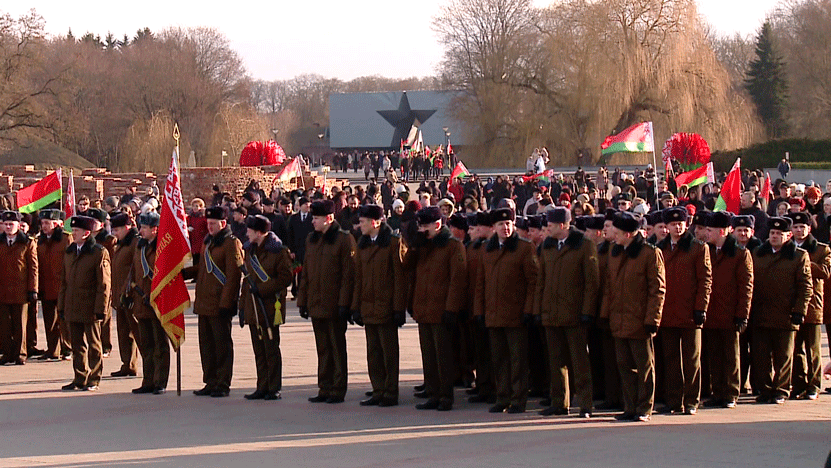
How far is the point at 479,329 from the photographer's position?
1195 cm

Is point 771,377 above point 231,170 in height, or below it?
below

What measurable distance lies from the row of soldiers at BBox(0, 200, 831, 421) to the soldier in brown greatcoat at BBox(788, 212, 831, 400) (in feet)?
0.05

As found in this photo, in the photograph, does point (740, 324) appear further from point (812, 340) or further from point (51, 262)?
point (51, 262)

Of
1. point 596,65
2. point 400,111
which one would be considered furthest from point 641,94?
point 400,111

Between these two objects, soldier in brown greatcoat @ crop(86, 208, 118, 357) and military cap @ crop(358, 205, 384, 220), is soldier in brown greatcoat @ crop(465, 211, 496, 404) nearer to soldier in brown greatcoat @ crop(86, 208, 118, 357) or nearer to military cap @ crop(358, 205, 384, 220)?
military cap @ crop(358, 205, 384, 220)

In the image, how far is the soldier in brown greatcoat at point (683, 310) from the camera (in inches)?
416

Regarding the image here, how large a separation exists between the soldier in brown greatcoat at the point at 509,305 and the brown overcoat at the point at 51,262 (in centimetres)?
642

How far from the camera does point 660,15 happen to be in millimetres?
56094

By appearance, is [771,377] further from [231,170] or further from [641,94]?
[641,94]

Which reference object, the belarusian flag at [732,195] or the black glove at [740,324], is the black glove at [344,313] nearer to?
the black glove at [740,324]

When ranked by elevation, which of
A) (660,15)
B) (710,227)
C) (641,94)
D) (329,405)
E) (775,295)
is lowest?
(329,405)

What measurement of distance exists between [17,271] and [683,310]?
8398 millimetres

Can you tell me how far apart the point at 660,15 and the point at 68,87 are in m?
31.8

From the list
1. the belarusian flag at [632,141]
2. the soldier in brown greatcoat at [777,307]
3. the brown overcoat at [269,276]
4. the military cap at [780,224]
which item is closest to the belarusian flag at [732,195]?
the belarusian flag at [632,141]
